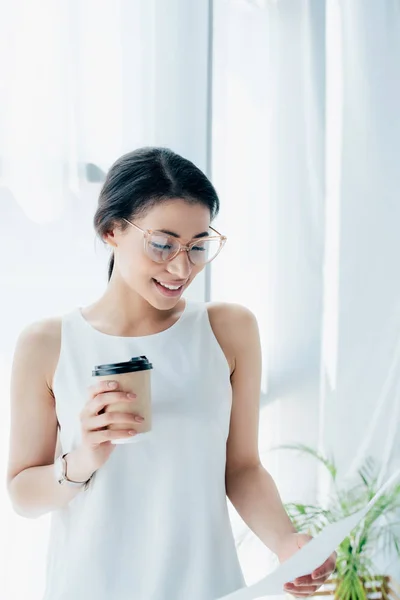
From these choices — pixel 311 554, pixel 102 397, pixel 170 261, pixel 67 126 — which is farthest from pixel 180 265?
pixel 67 126

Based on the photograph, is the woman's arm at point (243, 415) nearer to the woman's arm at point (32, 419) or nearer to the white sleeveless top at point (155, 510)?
the white sleeveless top at point (155, 510)

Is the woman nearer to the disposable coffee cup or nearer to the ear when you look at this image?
the ear

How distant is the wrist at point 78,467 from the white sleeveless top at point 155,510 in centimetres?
9

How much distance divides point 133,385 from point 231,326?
0.36 m

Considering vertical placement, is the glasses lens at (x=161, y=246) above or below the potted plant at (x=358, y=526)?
above

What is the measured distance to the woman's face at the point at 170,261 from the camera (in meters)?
1.11

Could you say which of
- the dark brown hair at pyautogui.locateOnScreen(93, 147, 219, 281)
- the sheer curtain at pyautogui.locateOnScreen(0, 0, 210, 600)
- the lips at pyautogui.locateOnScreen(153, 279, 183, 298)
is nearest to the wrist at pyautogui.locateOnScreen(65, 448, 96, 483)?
the lips at pyautogui.locateOnScreen(153, 279, 183, 298)

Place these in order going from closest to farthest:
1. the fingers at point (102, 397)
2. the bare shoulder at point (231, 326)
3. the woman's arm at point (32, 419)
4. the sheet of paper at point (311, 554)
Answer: the sheet of paper at point (311, 554)
the fingers at point (102, 397)
the woman's arm at point (32, 419)
the bare shoulder at point (231, 326)

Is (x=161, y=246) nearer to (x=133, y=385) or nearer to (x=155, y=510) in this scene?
(x=133, y=385)

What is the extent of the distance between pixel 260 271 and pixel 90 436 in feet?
3.77

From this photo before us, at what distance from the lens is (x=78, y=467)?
105 centimetres

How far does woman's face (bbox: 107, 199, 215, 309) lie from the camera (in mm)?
1112

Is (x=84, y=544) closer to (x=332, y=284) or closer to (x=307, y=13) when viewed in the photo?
(x=332, y=284)

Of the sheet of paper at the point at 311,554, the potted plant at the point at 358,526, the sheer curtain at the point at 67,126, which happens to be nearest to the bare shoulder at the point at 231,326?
the sheet of paper at the point at 311,554
